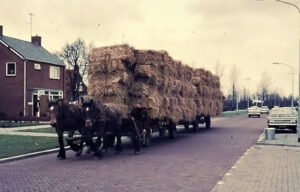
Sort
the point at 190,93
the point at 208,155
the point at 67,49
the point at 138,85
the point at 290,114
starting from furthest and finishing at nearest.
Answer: the point at 67,49 → the point at 290,114 → the point at 190,93 → the point at 138,85 → the point at 208,155

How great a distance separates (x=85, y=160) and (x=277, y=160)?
6.42 m

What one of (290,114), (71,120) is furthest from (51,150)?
(290,114)

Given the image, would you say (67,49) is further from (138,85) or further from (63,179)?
(63,179)

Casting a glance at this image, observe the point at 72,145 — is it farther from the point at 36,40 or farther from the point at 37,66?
the point at 36,40

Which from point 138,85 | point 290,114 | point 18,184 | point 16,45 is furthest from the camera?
point 16,45

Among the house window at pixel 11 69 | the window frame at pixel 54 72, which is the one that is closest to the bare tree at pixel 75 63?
the window frame at pixel 54 72

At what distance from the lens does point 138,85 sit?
20359mm

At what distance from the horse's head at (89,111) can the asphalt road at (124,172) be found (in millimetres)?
1247

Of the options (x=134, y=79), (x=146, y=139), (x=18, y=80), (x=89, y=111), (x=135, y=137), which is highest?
(x=18, y=80)

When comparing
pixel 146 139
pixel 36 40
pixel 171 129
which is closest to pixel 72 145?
pixel 146 139

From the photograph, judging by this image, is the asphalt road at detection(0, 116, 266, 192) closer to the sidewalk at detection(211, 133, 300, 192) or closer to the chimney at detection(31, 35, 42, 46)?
the sidewalk at detection(211, 133, 300, 192)

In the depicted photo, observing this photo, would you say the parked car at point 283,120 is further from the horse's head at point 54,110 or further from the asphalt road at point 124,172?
the horse's head at point 54,110

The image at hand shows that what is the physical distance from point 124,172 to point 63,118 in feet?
13.7

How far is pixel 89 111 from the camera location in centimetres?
1659
